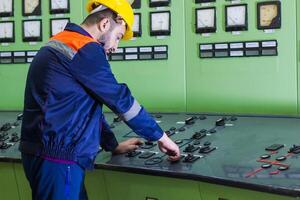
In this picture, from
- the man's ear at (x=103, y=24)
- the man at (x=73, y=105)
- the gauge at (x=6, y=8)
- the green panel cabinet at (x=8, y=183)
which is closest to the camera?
the man at (x=73, y=105)

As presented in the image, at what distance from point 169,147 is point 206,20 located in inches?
42.6

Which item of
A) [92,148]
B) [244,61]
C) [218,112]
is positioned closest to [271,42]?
[244,61]

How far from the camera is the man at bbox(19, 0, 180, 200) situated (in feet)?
6.71

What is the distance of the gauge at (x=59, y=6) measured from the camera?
335 cm

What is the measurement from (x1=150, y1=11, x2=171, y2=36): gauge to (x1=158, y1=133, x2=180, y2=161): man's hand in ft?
3.56

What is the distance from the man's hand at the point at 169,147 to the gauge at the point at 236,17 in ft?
3.29

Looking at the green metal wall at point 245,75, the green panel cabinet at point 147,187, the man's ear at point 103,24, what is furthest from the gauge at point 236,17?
the green panel cabinet at point 147,187

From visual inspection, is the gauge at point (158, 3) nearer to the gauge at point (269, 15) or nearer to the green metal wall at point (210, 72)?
the green metal wall at point (210, 72)

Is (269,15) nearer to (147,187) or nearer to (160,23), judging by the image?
(160,23)

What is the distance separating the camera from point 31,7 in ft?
11.3

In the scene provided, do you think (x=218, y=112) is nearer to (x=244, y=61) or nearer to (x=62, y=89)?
(x=244, y=61)

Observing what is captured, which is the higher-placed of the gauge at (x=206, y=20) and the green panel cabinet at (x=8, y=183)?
the gauge at (x=206, y=20)

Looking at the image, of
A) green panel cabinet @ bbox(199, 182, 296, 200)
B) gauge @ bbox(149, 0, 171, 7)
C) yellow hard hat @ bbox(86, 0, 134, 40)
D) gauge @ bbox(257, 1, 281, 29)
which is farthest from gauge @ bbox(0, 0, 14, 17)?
green panel cabinet @ bbox(199, 182, 296, 200)

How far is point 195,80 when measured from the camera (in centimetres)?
305
